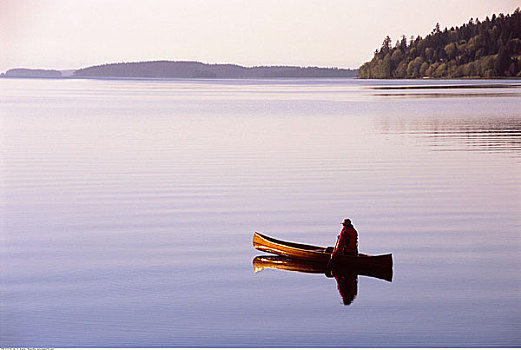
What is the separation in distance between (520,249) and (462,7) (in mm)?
24477

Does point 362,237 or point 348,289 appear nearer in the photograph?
point 348,289

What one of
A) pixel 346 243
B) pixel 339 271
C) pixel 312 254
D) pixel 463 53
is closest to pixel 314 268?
pixel 312 254

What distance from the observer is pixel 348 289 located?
31.6ft

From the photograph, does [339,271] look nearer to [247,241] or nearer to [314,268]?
[314,268]

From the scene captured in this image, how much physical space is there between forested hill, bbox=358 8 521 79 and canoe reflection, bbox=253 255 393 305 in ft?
139

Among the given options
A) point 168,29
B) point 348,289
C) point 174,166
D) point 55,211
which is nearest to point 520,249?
point 348,289

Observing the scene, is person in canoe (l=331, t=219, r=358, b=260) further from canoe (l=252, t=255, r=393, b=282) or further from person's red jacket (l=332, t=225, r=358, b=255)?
canoe (l=252, t=255, r=393, b=282)

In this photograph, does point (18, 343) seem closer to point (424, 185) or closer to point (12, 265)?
point (12, 265)

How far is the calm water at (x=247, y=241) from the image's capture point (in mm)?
8352

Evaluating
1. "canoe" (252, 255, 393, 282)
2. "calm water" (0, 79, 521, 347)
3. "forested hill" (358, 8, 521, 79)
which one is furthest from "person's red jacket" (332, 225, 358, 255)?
"forested hill" (358, 8, 521, 79)

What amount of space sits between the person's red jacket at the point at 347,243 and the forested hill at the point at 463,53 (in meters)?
42.8

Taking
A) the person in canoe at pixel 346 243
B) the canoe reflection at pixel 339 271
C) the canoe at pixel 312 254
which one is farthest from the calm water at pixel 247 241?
the person in canoe at pixel 346 243

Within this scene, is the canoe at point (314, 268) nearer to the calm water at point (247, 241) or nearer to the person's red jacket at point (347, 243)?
the calm water at point (247, 241)

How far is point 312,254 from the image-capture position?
33.8ft
